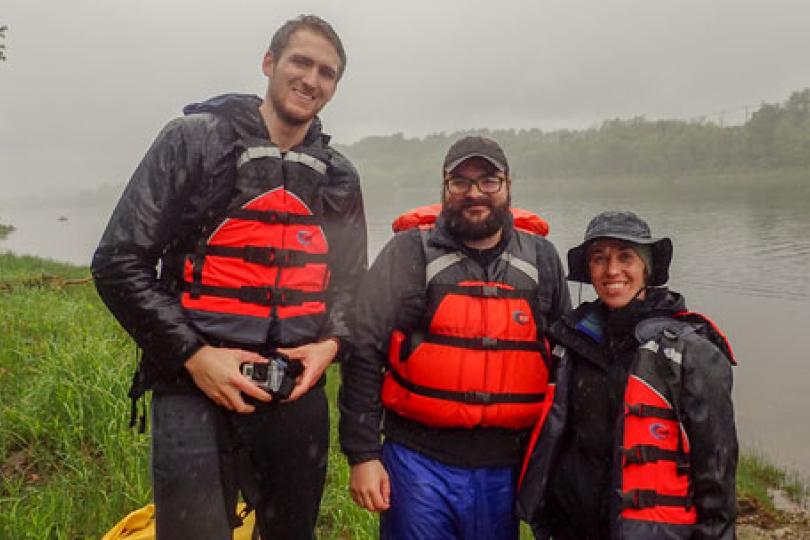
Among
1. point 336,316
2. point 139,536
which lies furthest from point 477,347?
point 139,536

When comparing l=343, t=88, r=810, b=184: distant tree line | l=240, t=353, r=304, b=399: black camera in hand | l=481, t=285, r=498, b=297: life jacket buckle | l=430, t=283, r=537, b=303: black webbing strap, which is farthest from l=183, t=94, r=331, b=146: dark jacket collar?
l=343, t=88, r=810, b=184: distant tree line

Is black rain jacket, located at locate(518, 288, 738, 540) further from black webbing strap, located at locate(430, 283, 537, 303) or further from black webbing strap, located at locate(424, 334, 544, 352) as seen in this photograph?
black webbing strap, located at locate(430, 283, 537, 303)

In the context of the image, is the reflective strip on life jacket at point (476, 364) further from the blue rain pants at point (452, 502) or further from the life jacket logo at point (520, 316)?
the blue rain pants at point (452, 502)

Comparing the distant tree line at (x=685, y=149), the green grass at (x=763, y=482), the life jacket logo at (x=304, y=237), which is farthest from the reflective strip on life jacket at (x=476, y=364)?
the distant tree line at (x=685, y=149)

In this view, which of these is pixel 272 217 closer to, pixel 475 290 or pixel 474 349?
pixel 475 290

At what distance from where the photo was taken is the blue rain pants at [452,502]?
309cm

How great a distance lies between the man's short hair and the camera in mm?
2830

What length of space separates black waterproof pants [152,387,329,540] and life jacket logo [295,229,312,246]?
2.38 feet

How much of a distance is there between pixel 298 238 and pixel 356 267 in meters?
0.40

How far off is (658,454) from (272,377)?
1755mm

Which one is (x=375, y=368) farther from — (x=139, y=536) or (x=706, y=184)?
(x=706, y=184)

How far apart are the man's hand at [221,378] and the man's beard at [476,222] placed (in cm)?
133

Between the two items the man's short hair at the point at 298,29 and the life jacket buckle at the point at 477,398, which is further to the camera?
the life jacket buckle at the point at 477,398

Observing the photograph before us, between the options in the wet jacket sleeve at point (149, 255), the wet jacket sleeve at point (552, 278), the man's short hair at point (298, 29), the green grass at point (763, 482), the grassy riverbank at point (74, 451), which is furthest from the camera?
the green grass at point (763, 482)
